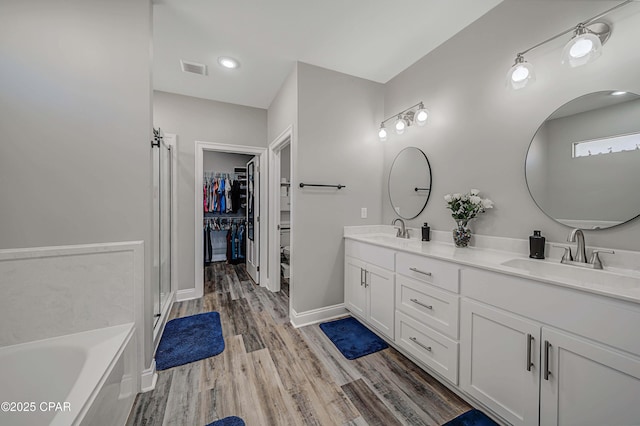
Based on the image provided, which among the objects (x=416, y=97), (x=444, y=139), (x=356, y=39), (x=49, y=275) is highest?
(x=356, y=39)

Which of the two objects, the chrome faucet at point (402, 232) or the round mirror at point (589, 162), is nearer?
the round mirror at point (589, 162)

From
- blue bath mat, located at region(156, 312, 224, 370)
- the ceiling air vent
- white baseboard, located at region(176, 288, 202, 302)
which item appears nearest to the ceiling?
the ceiling air vent

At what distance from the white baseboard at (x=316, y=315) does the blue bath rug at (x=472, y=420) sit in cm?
140

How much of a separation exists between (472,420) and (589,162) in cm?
166

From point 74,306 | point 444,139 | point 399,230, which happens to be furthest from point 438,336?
point 74,306

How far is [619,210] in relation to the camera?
1.27m

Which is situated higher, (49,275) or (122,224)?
(122,224)

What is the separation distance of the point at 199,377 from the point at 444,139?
2830 millimetres

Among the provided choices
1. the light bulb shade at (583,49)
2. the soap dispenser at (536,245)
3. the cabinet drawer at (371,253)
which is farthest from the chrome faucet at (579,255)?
the cabinet drawer at (371,253)

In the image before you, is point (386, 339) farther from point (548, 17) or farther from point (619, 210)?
point (548, 17)

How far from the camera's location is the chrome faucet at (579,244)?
1.34 metres

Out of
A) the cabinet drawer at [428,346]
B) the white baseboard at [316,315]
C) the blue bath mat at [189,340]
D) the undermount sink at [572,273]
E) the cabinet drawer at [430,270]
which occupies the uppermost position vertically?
the undermount sink at [572,273]

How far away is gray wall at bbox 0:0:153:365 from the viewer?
4.46 feet

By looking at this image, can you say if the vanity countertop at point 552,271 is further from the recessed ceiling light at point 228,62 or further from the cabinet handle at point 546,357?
the recessed ceiling light at point 228,62
